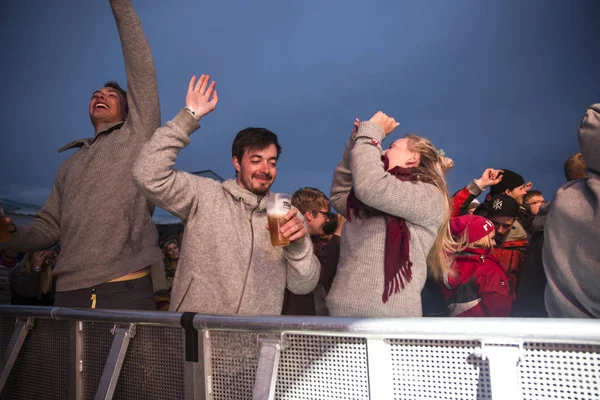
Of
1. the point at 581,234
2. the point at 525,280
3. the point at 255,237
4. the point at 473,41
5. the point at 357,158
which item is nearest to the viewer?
the point at 581,234

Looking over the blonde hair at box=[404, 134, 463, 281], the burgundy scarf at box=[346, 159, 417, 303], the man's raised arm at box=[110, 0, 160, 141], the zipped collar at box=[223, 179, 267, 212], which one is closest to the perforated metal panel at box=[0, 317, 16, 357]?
Answer: the man's raised arm at box=[110, 0, 160, 141]

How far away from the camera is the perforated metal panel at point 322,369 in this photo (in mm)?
1231

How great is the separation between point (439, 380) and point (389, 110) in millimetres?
100267

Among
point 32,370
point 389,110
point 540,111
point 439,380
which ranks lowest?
point 32,370

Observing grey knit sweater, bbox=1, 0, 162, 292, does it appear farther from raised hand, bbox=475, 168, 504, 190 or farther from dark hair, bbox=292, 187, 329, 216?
raised hand, bbox=475, 168, 504, 190

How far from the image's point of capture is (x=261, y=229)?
213cm

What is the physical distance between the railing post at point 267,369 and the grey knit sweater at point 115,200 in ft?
3.91

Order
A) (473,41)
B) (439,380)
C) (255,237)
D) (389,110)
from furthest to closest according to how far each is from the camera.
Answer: (389,110), (473,41), (255,237), (439,380)

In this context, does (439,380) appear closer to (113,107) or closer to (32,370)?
(32,370)

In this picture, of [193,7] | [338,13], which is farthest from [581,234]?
[338,13]

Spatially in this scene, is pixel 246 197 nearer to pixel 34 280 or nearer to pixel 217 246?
pixel 217 246

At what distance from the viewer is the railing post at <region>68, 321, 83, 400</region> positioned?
5.77ft

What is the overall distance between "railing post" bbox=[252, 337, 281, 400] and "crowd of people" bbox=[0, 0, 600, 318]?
1.80 ft

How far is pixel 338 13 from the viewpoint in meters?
121
